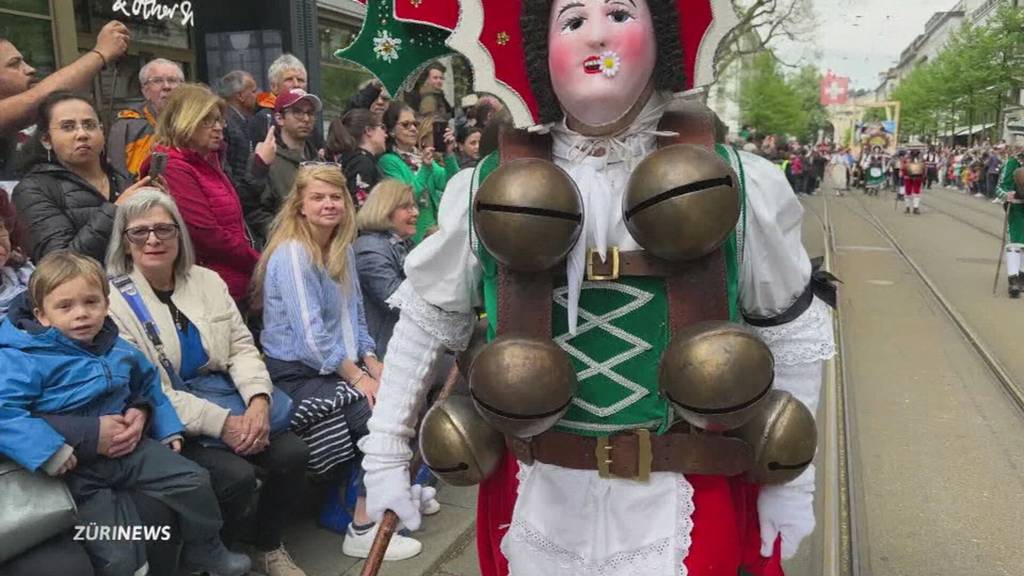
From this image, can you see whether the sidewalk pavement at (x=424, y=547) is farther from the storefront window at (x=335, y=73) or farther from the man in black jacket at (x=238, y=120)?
the storefront window at (x=335, y=73)

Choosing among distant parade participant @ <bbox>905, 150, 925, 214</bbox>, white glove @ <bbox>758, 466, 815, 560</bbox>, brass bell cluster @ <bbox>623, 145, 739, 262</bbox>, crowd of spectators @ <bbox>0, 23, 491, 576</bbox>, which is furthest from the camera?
distant parade participant @ <bbox>905, 150, 925, 214</bbox>

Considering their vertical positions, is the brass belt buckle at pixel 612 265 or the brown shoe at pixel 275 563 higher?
the brass belt buckle at pixel 612 265

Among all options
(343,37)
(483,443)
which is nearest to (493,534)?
(483,443)

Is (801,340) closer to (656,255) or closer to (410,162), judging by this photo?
(656,255)

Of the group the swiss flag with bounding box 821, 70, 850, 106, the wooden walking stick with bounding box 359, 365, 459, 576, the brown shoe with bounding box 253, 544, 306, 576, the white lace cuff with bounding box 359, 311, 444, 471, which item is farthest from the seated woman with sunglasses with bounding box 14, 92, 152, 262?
the swiss flag with bounding box 821, 70, 850, 106

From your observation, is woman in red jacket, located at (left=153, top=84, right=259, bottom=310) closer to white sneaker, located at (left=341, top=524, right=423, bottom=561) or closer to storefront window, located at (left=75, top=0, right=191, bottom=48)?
white sneaker, located at (left=341, top=524, right=423, bottom=561)

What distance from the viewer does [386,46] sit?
1.99 metres

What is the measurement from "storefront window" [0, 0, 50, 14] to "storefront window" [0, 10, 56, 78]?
49 millimetres

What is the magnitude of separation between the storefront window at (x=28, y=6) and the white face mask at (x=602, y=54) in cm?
543

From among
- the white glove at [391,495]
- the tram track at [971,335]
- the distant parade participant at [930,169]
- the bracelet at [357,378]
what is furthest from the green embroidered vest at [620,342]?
the distant parade participant at [930,169]

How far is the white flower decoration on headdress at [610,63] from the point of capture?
5.44ft

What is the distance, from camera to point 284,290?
343 centimetres

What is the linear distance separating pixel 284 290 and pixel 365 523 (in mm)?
994

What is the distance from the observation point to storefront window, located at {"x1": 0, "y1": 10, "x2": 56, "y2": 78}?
226 inches
